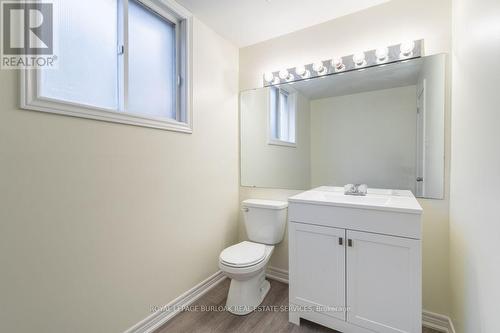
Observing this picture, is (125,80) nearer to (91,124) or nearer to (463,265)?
(91,124)

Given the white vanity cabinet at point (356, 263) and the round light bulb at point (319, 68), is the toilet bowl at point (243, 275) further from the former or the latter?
the round light bulb at point (319, 68)

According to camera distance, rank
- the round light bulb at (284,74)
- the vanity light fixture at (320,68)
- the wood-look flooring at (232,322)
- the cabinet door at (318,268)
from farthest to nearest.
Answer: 1. the round light bulb at (284,74)
2. the vanity light fixture at (320,68)
3. the wood-look flooring at (232,322)
4. the cabinet door at (318,268)

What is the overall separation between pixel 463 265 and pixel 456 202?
39cm

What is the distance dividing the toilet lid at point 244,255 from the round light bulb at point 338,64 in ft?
5.41

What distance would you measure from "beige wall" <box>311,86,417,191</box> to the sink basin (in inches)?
2.1

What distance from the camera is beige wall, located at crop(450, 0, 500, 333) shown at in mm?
897

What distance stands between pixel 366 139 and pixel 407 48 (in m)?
0.70

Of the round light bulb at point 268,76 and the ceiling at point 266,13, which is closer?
the ceiling at point 266,13

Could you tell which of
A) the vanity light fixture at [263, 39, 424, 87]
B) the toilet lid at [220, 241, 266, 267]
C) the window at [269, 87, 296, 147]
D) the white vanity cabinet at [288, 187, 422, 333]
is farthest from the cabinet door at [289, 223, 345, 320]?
the vanity light fixture at [263, 39, 424, 87]

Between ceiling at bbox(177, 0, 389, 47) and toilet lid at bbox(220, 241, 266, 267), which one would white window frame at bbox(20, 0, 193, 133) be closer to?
ceiling at bbox(177, 0, 389, 47)

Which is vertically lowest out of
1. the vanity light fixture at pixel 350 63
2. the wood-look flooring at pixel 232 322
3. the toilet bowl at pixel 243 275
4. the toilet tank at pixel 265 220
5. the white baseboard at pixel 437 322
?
the wood-look flooring at pixel 232 322

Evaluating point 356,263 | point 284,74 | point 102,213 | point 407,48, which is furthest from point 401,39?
point 102,213

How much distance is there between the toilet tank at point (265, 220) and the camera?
2.09m

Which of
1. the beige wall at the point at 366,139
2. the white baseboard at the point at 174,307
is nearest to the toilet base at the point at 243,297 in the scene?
the white baseboard at the point at 174,307
